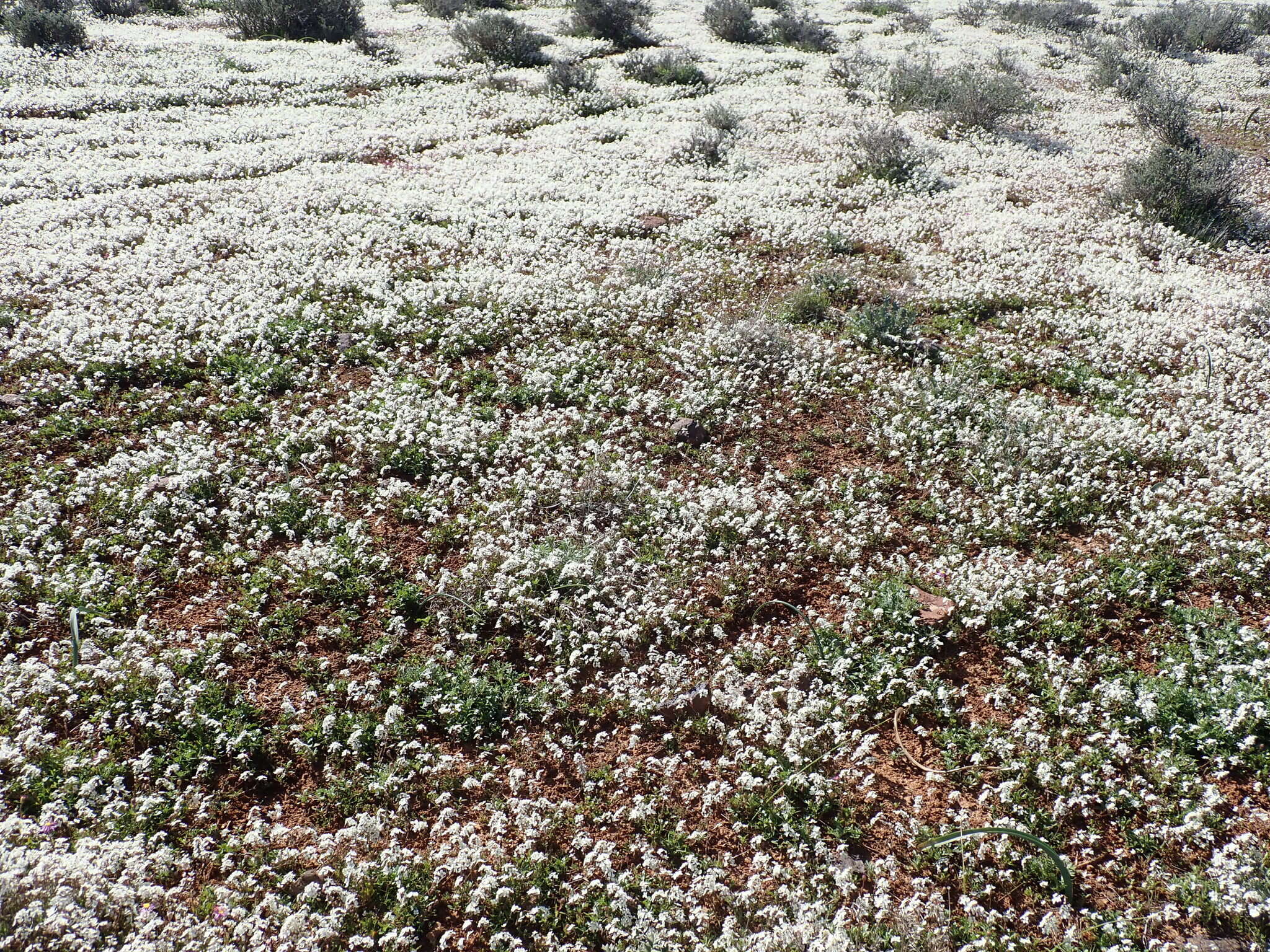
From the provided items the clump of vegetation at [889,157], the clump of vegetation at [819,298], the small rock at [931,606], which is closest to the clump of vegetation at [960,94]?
the clump of vegetation at [889,157]

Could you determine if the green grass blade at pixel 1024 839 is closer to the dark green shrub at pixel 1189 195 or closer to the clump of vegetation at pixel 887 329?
the clump of vegetation at pixel 887 329

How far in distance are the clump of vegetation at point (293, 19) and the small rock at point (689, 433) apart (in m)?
27.5

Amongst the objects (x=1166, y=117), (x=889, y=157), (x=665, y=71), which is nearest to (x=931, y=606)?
(x=889, y=157)

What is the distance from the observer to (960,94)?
70.7ft

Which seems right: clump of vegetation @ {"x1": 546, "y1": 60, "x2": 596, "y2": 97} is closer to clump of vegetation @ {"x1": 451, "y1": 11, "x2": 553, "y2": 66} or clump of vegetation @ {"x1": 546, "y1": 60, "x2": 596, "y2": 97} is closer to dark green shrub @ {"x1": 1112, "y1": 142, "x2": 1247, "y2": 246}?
clump of vegetation @ {"x1": 451, "y1": 11, "x2": 553, "y2": 66}

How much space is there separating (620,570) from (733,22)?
31.3m

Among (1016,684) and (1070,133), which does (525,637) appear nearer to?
(1016,684)

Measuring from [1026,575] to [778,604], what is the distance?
7.63ft

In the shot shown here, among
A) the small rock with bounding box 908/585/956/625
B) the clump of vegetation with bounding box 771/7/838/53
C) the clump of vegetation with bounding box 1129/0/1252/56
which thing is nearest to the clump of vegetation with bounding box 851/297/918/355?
the small rock with bounding box 908/585/956/625

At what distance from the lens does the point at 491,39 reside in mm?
26516

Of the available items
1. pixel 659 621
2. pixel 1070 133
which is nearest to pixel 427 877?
pixel 659 621

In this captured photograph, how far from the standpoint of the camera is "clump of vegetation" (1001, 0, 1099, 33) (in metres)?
33.3

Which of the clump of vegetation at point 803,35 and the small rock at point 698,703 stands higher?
the clump of vegetation at point 803,35

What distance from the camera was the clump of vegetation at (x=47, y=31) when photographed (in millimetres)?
23500
